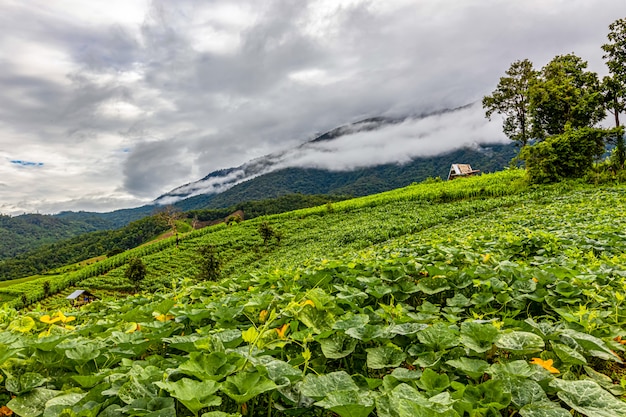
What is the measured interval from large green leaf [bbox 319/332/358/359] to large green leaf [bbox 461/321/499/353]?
518mm

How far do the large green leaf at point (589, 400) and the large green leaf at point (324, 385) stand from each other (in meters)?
0.75

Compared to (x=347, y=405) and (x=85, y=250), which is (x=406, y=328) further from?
(x=85, y=250)

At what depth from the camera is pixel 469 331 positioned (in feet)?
5.53

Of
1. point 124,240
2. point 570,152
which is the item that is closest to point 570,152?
point 570,152

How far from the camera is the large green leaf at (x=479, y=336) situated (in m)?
1.60

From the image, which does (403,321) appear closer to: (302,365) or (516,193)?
(302,365)

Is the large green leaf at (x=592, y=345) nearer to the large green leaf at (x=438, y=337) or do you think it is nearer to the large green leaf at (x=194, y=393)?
the large green leaf at (x=438, y=337)

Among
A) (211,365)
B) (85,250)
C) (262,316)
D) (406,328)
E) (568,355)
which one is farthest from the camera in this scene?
(85,250)

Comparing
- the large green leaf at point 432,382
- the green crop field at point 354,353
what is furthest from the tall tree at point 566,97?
the large green leaf at point 432,382

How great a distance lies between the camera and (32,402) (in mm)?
1413

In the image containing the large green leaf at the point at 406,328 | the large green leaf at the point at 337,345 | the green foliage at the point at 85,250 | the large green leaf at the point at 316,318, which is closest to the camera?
the large green leaf at the point at 337,345

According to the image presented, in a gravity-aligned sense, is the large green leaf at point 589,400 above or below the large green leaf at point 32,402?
below

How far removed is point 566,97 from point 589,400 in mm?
31464

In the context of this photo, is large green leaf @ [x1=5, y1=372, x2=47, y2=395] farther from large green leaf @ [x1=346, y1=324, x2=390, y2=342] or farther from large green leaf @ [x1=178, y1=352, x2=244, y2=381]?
large green leaf @ [x1=346, y1=324, x2=390, y2=342]
